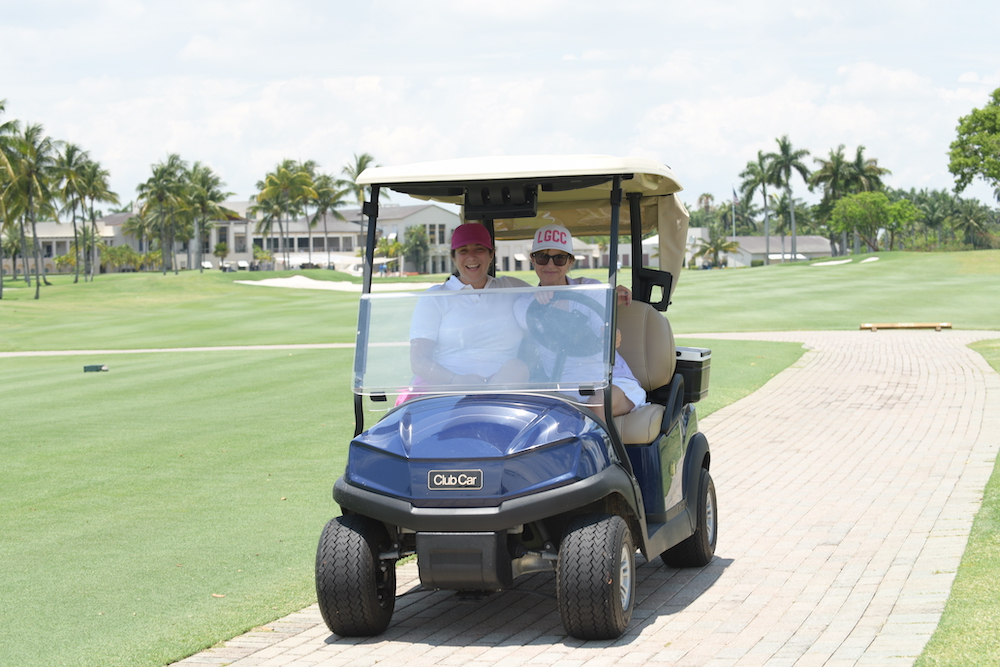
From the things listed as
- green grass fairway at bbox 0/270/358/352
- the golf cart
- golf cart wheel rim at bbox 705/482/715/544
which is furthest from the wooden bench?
the golf cart

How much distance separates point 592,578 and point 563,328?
116 cm

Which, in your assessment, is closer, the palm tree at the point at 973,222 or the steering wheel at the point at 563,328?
the steering wheel at the point at 563,328

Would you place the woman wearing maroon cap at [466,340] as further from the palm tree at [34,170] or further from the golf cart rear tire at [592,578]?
the palm tree at [34,170]

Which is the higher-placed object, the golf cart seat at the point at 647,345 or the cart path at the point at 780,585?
the golf cart seat at the point at 647,345

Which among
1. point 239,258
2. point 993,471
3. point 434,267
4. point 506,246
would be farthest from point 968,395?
point 239,258

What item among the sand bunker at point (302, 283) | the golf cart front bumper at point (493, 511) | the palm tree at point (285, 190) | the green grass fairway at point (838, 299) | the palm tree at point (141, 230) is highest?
the palm tree at point (285, 190)

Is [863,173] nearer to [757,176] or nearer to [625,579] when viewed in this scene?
[757,176]

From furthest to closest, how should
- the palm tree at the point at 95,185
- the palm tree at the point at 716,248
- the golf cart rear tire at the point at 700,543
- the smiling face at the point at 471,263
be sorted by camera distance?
the palm tree at the point at 716,248
the palm tree at the point at 95,185
the golf cart rear tire at the point at 700,543
the smiling face at the point at 471,263

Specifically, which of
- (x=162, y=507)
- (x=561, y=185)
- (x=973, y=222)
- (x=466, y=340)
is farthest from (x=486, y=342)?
(x=973, y=222)

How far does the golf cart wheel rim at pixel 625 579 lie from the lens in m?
4.50

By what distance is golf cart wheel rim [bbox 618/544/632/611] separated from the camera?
4504 millimetres

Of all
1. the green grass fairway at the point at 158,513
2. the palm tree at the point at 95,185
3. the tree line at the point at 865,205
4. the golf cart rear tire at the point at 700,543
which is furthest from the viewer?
the palm tree at the point at 95,185

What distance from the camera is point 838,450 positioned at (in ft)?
32.4

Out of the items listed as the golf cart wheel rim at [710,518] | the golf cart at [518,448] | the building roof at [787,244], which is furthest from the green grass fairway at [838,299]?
the building roof at [787,244]
